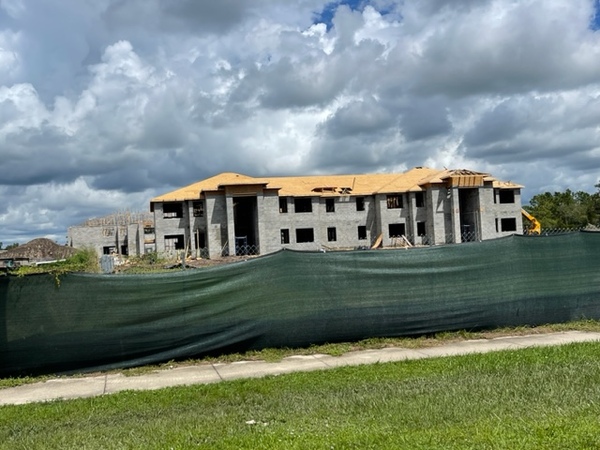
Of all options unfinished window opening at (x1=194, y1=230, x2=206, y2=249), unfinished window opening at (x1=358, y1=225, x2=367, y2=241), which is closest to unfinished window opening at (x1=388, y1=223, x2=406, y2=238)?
unfinished window opening at (x1=358, y1=225, x2=367, y2=241)

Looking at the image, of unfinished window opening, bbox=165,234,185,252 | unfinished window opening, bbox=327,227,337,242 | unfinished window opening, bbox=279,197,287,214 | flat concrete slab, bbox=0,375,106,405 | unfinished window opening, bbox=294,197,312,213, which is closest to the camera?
flat concrete slab, bbox=0,375,106,405

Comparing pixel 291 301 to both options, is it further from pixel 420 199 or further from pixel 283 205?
pixel 420 199

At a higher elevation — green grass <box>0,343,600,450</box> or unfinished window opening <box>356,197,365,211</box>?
unfinished window opening <box>356,197,365,211</box>

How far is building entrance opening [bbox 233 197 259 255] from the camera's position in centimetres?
5888

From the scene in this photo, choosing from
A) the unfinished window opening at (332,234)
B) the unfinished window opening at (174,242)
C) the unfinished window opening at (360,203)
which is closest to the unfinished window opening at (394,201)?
the unfinished window opening at (360,203)

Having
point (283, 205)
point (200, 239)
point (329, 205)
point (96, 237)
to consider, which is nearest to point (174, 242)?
point (200, 239)

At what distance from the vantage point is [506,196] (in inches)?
2480

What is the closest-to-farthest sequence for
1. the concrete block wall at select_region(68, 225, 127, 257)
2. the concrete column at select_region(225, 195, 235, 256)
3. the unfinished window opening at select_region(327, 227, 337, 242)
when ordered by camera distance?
the concrete column at select_region(225, 195, 235, 256) < the unfinished window opening at select_region(327, 227, 337, 242) < the concrete block wall at select_region(68, 225, 127, 257)

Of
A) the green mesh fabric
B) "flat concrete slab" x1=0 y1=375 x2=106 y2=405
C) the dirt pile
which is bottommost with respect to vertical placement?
"flat concrete slab" x1=0 y1=375 x2=106 y2=405

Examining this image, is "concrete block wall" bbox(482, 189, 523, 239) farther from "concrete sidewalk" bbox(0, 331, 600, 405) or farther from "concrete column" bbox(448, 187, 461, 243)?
"concrete sidewalk" bbox(0, 331, 600, 405)

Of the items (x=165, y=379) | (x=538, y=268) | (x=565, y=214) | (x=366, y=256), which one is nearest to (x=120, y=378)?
(x=165, y=379)

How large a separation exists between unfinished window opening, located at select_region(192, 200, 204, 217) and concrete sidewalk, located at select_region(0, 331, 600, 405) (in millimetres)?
49796

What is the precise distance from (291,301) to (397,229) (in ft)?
172

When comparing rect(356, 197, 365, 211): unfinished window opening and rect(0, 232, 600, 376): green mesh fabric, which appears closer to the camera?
rect(0, 232, 600, 376): green mesh fabric
